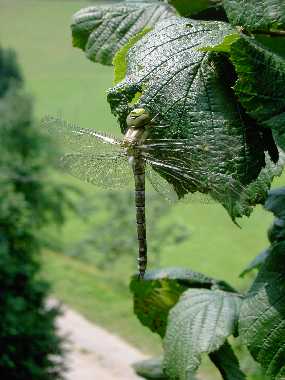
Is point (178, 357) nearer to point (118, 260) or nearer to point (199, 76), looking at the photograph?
point (199, 76)

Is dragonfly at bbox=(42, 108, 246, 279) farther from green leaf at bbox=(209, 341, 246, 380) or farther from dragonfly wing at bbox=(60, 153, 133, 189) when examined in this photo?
green leaf at bbox=(209, 341, 246, 380)

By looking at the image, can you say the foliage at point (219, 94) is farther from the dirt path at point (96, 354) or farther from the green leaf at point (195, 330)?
the dirt path at point (96, 354)

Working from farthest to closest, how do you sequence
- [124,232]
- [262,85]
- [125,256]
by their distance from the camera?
[125,256] → [124,232] → [262,85]

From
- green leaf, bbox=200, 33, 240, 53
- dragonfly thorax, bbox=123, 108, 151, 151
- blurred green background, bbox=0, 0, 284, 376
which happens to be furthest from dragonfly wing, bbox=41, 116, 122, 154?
blurred green background, bbox=0, 0, 284, 376

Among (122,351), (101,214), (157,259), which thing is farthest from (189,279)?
(101,214)

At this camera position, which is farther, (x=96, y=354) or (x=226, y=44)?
(x=96, y=354)

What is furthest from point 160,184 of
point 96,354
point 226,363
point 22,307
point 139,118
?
point 96,354

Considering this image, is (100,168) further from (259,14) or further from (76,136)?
(259,14)
